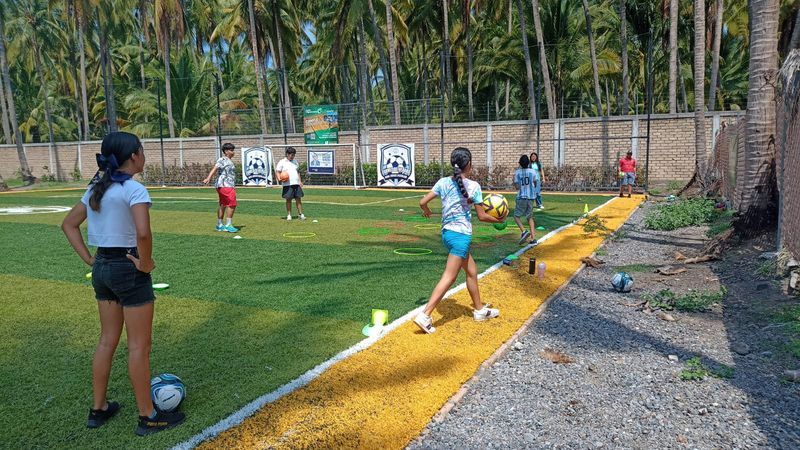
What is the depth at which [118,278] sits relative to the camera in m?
3.07

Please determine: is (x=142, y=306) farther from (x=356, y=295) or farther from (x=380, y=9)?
(x=380, y=9)

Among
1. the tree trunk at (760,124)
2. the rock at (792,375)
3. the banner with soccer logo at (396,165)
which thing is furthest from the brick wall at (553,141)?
the rock at (792,375)

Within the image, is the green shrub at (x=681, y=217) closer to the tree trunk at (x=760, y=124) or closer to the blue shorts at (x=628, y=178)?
the tree trunk at (x=760, y=124)

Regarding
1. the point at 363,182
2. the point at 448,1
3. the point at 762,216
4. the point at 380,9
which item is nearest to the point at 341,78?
the point at 380,9

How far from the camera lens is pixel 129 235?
3.11 metres

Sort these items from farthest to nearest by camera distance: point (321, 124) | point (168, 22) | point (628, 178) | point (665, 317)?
point (168, 22)
point (321, 124)
point (628, 178)
point (665, 317)

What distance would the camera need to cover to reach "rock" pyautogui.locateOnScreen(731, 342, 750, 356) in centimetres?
445

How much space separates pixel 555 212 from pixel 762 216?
694 cm

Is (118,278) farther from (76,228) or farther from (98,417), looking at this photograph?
(98,417)

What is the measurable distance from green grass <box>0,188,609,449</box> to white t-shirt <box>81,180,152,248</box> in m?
1.17

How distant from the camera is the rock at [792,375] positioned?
384 cm

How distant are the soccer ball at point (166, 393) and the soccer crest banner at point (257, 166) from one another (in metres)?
26.7

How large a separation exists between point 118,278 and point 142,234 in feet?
1.01

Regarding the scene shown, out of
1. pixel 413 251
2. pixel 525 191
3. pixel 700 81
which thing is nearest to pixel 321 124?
pixel 700 81
